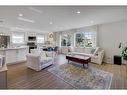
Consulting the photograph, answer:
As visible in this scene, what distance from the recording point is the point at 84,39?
8133mm

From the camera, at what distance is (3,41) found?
6.77m

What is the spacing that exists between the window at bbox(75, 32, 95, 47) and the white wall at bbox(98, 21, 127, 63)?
1.02 m

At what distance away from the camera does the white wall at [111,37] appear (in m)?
5.53

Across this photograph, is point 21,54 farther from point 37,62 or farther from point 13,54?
point 37,62

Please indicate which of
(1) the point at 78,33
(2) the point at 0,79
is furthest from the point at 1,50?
(1) the point at 78,33

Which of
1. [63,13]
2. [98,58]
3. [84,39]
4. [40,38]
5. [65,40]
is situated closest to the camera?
[63,13]

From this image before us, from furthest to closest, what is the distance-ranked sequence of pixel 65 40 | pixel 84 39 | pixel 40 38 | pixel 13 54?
1. pixel 65 40
2. pixel 40 38
3. pixel 84 39
4. pixel 13 54

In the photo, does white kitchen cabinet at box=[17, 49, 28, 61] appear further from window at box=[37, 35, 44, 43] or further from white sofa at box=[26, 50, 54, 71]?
window at box=[37, 35, 44, 43]

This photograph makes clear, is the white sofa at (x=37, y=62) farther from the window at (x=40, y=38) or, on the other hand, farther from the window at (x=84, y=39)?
the window at (x=40, y=38)

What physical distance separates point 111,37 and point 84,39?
8.01ft

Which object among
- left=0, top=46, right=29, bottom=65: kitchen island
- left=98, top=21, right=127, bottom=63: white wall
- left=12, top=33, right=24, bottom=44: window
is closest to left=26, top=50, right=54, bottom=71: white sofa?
left=0, top=46, right=29, bottom=65: kitchen island

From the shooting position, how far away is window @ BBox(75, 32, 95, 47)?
7.57 meters

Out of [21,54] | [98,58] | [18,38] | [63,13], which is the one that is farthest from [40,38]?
[63,13]

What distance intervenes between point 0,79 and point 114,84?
3.08m
